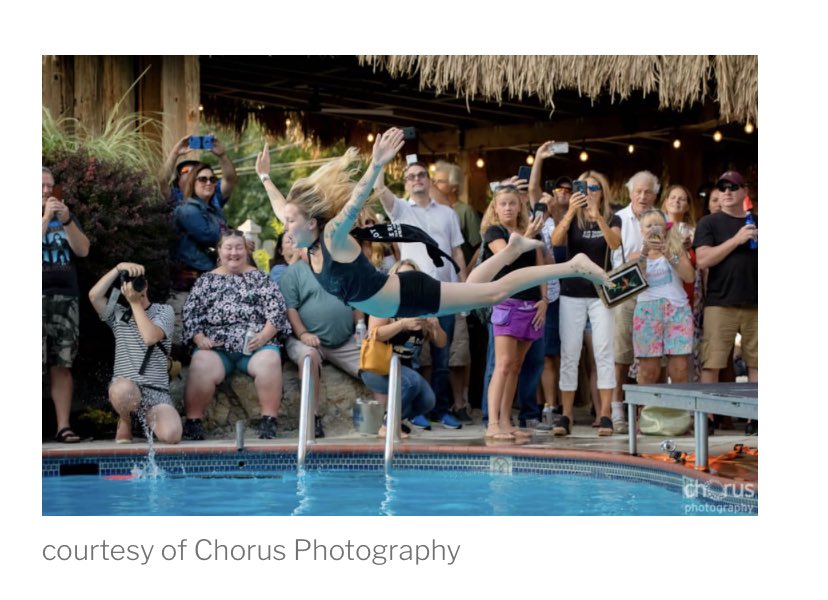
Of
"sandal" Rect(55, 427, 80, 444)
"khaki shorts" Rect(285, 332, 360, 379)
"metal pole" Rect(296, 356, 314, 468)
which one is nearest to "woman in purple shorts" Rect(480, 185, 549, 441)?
"khaki shorts" Rect(285, 332, 360, 379)

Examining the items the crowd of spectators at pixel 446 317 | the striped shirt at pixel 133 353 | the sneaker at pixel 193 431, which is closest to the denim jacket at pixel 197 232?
the crowd of spectators at pixel 446 317

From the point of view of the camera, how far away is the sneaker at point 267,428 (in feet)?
28.6

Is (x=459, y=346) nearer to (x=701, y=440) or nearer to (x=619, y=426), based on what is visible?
(x=619, y=426)

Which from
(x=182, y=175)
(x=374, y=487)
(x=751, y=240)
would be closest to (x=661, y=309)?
(x=751, y=240)

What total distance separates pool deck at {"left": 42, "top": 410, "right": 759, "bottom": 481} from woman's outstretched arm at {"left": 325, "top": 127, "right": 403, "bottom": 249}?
2.32 meters

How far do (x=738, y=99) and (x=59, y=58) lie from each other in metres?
5.68

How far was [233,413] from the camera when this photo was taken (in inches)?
361

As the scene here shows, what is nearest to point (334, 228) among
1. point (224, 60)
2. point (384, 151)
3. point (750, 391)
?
point (384, 151)

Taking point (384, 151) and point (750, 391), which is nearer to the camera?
point (384, 151)

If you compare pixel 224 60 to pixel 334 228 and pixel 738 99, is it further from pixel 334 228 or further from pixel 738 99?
pixel 334 228

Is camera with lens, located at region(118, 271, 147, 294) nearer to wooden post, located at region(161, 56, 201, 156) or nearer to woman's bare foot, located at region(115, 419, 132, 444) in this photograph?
woman's bare foot, located at region(115, 419, 132, 444)

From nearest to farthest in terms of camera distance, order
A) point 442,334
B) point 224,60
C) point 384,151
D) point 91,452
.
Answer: point 384,151, point 91,452, point 442,334, point 224,60

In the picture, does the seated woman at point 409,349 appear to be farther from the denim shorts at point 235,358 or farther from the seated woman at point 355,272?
the seated woman at point 355,272

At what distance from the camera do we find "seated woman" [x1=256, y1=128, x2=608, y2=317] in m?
6.25
